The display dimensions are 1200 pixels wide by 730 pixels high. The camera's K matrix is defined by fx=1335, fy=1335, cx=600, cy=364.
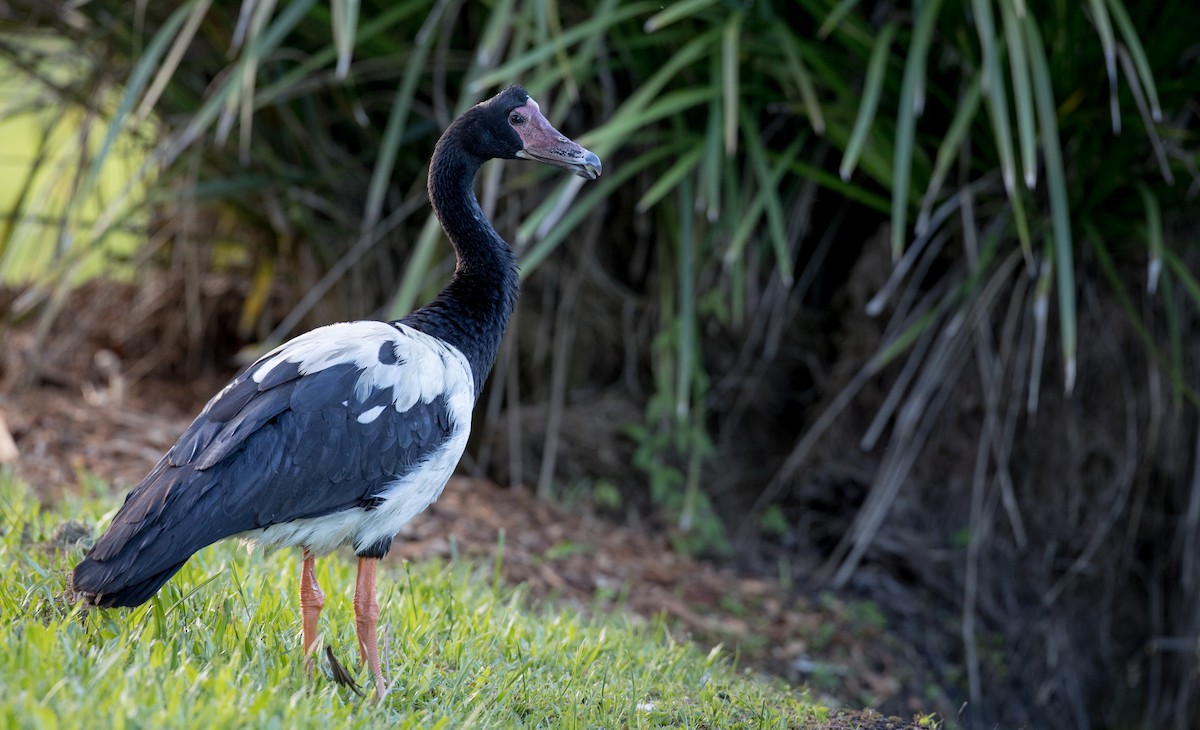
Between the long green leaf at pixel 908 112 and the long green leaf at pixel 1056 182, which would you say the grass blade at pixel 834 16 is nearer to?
the long green leaf at pixel 908 112

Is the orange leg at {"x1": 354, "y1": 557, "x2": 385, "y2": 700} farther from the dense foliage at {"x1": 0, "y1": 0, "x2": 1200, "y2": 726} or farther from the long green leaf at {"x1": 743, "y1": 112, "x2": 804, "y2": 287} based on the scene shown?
the long green leaf at {"x1": 743, "y1": 112, "x2": 804, "y2": 287}

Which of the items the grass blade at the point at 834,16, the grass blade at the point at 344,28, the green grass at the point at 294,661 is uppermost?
the grass blade at the point at 344,28

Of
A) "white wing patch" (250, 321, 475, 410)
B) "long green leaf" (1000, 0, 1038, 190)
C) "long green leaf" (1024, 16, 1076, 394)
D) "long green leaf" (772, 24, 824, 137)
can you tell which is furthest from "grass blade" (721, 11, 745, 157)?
"white wing patch" (250, 321, 475, 410)

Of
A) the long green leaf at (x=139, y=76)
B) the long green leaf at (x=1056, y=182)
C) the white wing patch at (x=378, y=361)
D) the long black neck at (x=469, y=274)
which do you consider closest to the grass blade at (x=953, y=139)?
the long green leaf at (x=1056, y=182)

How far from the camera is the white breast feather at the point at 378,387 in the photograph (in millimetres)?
3363

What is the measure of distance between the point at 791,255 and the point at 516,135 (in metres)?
2.49

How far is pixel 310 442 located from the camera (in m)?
3.27

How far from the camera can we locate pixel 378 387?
342 centimetres

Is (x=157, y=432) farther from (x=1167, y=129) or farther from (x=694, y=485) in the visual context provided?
(x=1167, y=129)

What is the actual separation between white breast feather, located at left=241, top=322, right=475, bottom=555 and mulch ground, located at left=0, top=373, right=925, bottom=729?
1657 millimetres

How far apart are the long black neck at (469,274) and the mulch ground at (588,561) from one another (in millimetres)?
1517

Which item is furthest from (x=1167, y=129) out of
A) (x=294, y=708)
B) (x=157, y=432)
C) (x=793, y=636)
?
→ (x=157, y=432)

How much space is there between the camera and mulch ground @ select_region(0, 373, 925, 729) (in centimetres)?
538

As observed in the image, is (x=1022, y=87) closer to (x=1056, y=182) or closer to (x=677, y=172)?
(x=1056, y=182)
